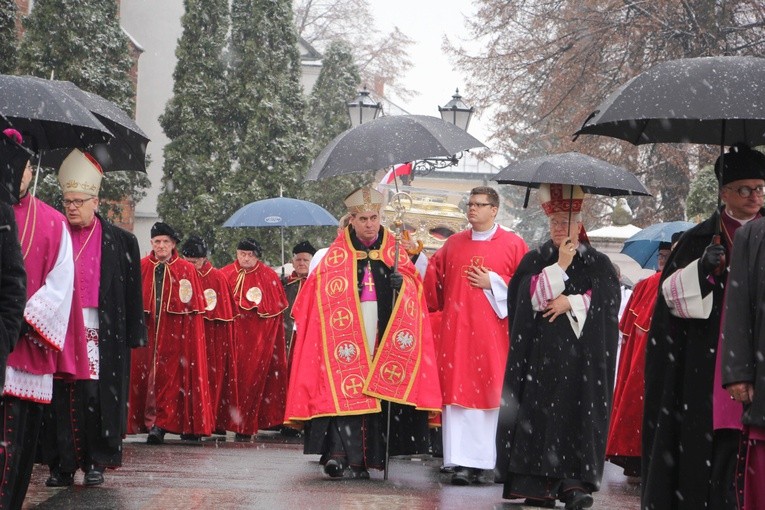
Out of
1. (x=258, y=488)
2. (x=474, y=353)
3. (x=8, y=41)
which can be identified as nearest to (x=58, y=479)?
(x=258, y=488)

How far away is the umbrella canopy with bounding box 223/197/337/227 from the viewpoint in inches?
694

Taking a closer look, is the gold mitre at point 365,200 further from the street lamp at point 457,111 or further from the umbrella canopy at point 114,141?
the street lamp at point 457,111

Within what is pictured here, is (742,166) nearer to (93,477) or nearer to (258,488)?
(258,488)

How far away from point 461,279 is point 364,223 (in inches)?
35.4

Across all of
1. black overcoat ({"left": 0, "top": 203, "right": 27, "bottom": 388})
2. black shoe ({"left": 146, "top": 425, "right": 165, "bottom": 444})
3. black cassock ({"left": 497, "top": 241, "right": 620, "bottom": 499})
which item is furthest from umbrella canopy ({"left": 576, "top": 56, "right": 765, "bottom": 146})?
black shoe ({"left": 146, "top": 425, "right": 165, "bottom": 444})

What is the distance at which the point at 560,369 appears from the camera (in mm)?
9961

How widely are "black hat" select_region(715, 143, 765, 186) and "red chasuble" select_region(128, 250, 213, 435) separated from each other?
8.65m

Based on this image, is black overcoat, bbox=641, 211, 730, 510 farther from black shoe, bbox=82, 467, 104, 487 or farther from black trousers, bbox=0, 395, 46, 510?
black shoe, bbox=82, 467, 104, 487

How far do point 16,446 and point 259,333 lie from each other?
982cm

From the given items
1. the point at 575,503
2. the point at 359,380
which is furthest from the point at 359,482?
the point at 575,503

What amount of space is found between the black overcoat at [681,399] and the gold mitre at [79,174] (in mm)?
4186

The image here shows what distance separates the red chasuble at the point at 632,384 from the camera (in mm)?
12195

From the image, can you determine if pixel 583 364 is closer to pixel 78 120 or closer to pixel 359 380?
pixel 359 380

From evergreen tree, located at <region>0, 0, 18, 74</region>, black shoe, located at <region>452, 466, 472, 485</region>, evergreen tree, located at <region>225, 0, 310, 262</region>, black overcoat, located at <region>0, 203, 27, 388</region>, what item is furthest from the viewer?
evergreen tree, located at <region>225, 0, 310, 262</region>
